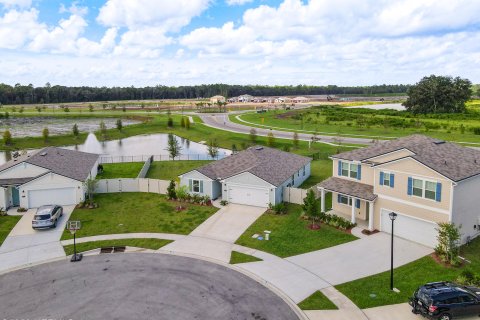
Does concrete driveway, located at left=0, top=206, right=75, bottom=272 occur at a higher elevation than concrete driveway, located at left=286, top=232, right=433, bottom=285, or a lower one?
higher

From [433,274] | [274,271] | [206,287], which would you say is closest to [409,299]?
[433,274]

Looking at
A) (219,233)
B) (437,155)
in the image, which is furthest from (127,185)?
(437,155)

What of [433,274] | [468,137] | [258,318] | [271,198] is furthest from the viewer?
[468,137]

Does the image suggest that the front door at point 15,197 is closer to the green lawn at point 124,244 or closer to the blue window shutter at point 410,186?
the green lawn at point 124,244

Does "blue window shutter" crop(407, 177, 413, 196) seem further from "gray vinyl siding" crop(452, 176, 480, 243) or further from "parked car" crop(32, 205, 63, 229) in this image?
"parked car" crop(32, 205, 63, 229)

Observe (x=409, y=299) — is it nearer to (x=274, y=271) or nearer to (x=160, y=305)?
(x=274, y=271)

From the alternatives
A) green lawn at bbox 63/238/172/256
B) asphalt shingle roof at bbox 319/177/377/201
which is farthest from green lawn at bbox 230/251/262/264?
asphalt shingle roof at bbox 319/177/377/201

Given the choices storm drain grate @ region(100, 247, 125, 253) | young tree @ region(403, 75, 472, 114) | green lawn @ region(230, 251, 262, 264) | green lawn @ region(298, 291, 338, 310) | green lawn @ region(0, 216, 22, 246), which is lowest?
green lawn @ region(298, 291, 338, 310)
